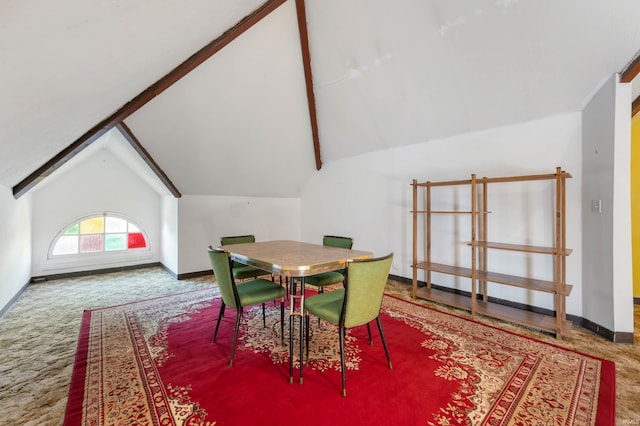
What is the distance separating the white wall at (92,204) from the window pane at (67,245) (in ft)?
0.46

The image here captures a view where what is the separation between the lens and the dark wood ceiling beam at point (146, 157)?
3623mm

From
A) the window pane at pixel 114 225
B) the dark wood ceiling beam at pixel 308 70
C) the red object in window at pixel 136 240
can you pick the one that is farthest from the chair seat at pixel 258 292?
the window pane at pixel 114 225

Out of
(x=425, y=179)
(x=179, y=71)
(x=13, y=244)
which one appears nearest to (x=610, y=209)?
(x=425, y=179)

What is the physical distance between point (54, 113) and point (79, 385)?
1929 mm

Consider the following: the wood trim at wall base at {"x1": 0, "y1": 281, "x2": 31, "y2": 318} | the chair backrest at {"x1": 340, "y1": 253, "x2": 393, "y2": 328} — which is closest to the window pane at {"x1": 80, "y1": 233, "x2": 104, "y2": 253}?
the wood trim at wall base at {"x1": 0, "y1": 281, "x2": 31, "y2": 318}

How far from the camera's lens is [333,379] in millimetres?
1966

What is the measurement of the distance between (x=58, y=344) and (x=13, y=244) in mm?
2119

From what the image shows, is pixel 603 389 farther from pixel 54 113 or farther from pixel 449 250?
pixel 54 113

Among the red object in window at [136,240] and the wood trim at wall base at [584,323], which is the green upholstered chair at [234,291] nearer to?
the wood trim at wall base at [584,323]

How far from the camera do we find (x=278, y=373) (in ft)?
6.71

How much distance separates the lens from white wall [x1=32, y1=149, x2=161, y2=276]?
4887 mm

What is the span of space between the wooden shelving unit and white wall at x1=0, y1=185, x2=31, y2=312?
5077 mm

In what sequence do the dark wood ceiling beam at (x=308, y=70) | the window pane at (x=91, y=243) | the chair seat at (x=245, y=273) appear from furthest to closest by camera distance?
the window pane at (x=91, y=243) < the dark wood ceiling beam at (x=308, y=70) < the chair seat at (x=245, y=273)

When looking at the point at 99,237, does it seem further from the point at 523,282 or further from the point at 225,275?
the point at 523,282
